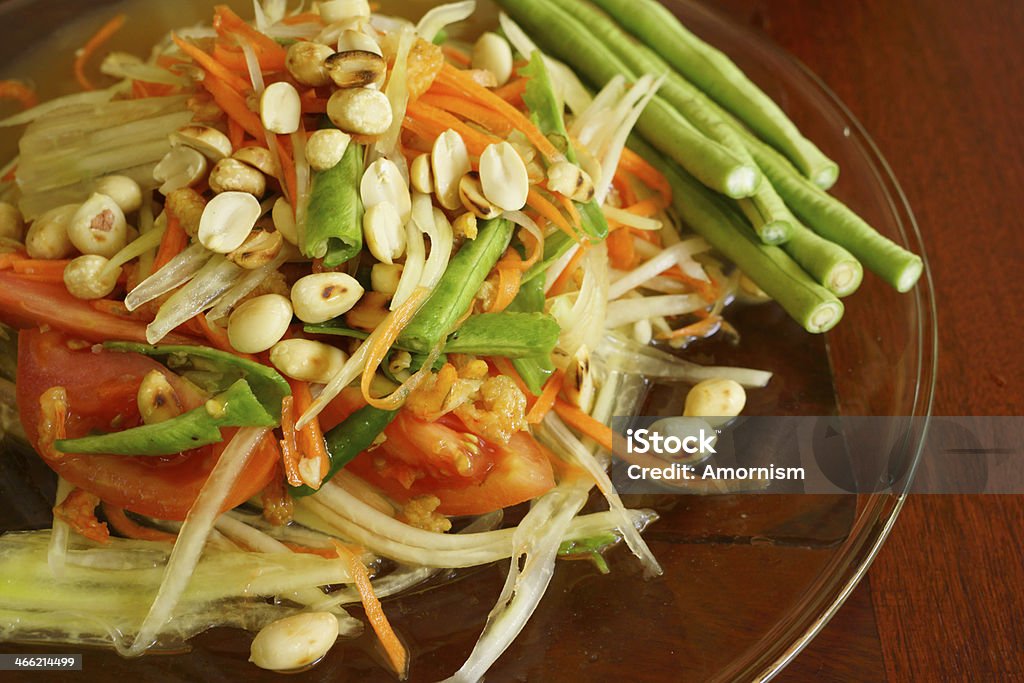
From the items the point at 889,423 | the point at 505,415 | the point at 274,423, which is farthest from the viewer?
the point at 889,423

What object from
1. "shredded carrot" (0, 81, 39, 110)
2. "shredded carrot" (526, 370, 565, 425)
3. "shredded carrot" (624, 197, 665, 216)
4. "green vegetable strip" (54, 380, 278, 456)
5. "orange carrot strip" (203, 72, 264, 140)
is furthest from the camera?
"shredded carrot" (0, 81, 39, 110)

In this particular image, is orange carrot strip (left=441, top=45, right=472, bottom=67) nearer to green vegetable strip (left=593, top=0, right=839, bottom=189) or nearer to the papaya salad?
the papaya salad

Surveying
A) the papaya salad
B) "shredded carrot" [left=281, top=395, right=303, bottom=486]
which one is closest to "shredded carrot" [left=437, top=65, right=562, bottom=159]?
the papaya salad

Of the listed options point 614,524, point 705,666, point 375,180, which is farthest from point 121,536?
point 705,666

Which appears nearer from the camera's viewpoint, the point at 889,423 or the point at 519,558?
the point at 519,558

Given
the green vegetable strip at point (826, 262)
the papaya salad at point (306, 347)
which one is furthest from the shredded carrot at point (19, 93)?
the green vegetable strip at point (826, 262)

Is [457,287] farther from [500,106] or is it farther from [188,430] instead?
[188,430]

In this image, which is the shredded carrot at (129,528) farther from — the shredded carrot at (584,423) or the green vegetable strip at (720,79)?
the green vegetable strip at (720,79)

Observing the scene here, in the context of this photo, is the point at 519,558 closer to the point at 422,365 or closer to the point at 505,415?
the point at 505,415
